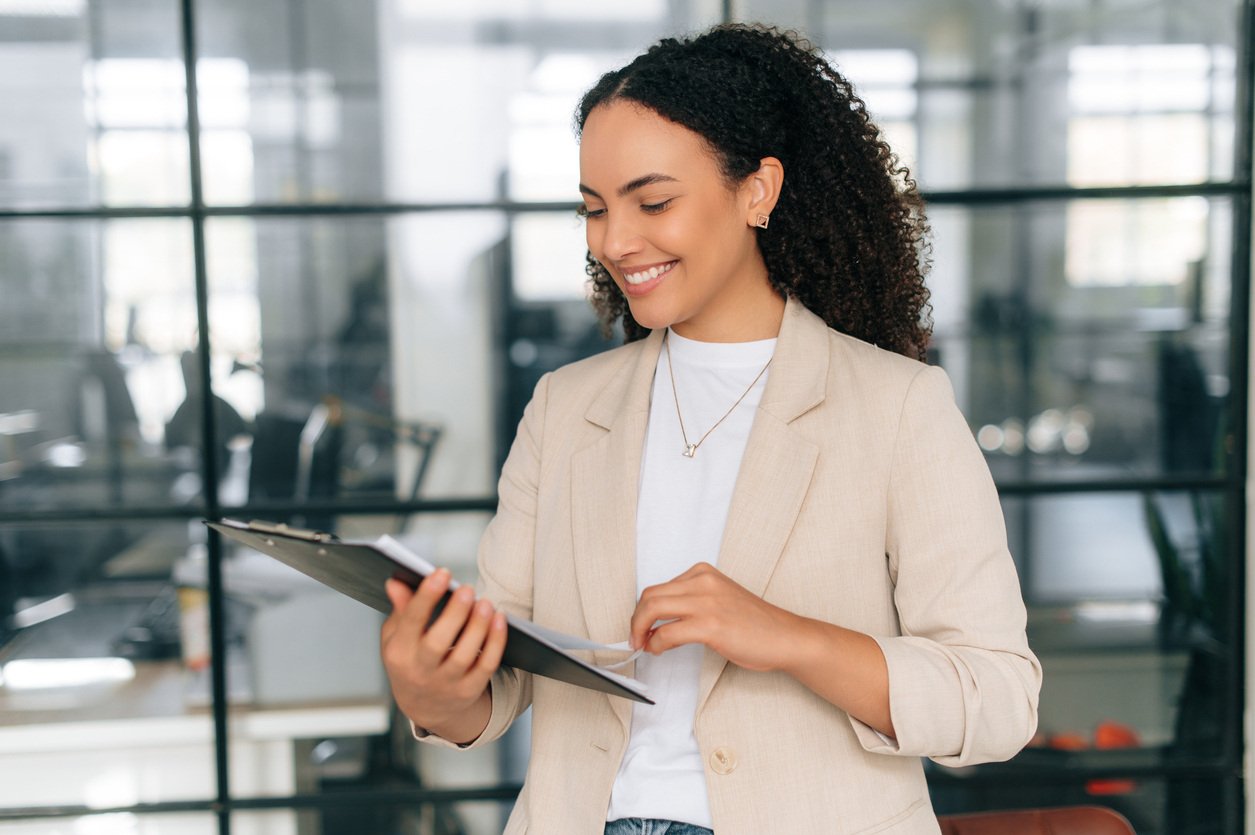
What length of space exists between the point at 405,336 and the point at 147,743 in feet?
3.59

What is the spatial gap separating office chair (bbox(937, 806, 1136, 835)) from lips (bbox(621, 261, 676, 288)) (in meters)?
1.08

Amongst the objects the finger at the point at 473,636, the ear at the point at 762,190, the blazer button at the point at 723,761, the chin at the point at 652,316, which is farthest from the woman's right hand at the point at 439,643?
the ear at the point at 762,190

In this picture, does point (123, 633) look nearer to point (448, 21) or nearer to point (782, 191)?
point (448, 21)

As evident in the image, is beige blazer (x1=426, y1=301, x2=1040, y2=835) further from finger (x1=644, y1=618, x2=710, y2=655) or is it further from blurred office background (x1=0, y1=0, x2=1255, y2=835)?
blurred office background (x1=0, y1=0, x2=1255, y2=835)

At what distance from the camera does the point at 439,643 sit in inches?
42.6

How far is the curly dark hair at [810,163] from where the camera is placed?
4.33ft

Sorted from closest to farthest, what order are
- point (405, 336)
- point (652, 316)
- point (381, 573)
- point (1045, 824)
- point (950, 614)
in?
1. point (381, 573)
2. point (950, 614)
3. point (652, 316)
4. point (1045, 824)
5. point (405, 336)

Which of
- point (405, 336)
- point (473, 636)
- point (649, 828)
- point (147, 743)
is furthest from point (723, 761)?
point (147, 743)

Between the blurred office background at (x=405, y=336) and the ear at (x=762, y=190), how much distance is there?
1.14 meters

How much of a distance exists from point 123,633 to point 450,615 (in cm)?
176

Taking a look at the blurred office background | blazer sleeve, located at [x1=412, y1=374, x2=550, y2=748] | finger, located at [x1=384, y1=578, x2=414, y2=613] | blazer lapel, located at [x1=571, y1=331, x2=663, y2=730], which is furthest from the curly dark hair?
the blurred office background

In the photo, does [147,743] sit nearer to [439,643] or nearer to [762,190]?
[439,643]

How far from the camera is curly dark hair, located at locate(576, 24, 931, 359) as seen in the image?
1.32 meters

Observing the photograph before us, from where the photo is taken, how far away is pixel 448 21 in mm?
2412
